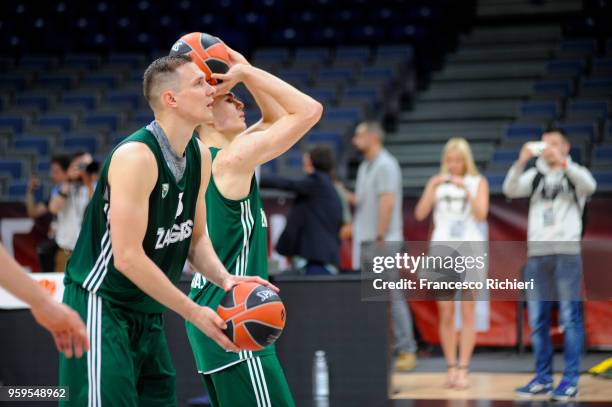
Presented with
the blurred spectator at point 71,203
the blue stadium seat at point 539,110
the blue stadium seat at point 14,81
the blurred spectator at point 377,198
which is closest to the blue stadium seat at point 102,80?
the blue stadium seat at point 14,81

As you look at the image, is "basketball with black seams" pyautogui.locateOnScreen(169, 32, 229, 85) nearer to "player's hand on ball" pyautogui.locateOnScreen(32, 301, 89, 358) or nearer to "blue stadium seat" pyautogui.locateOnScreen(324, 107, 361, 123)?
"player's hand on ball" pyautogui.locateOnScreen(32, 301, 89, 358)

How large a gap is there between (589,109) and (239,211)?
890 centimetres

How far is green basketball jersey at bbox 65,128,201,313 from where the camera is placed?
3.41 metres

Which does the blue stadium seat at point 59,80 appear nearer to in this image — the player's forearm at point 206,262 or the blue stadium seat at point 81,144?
the blue stadium seat at point 81,144

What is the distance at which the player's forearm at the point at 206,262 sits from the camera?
11.7ft

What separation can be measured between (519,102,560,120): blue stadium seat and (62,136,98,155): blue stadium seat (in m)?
5.30

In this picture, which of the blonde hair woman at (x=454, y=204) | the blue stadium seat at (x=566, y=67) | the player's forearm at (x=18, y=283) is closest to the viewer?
the player's forearm at (x=18, y=283)

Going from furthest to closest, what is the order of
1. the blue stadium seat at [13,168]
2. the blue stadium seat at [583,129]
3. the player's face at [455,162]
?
the blue stadium seat at [13,168] < the blue stadium seat at [583,129] < the player's face at [455,162]

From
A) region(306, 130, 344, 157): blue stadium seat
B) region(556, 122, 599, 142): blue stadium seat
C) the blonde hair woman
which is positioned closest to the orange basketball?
the blonde hair woman

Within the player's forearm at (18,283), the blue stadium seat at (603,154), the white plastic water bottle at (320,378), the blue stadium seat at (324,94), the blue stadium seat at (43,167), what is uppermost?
the blue stadium seat at (324,94)

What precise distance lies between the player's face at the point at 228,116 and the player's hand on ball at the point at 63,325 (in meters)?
1.47

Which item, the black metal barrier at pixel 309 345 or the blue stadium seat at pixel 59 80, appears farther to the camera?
the blue stadium seat at pixel 59 80

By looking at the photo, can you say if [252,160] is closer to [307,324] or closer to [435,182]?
[307,324]

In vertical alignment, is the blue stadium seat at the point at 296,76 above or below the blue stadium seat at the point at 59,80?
below
